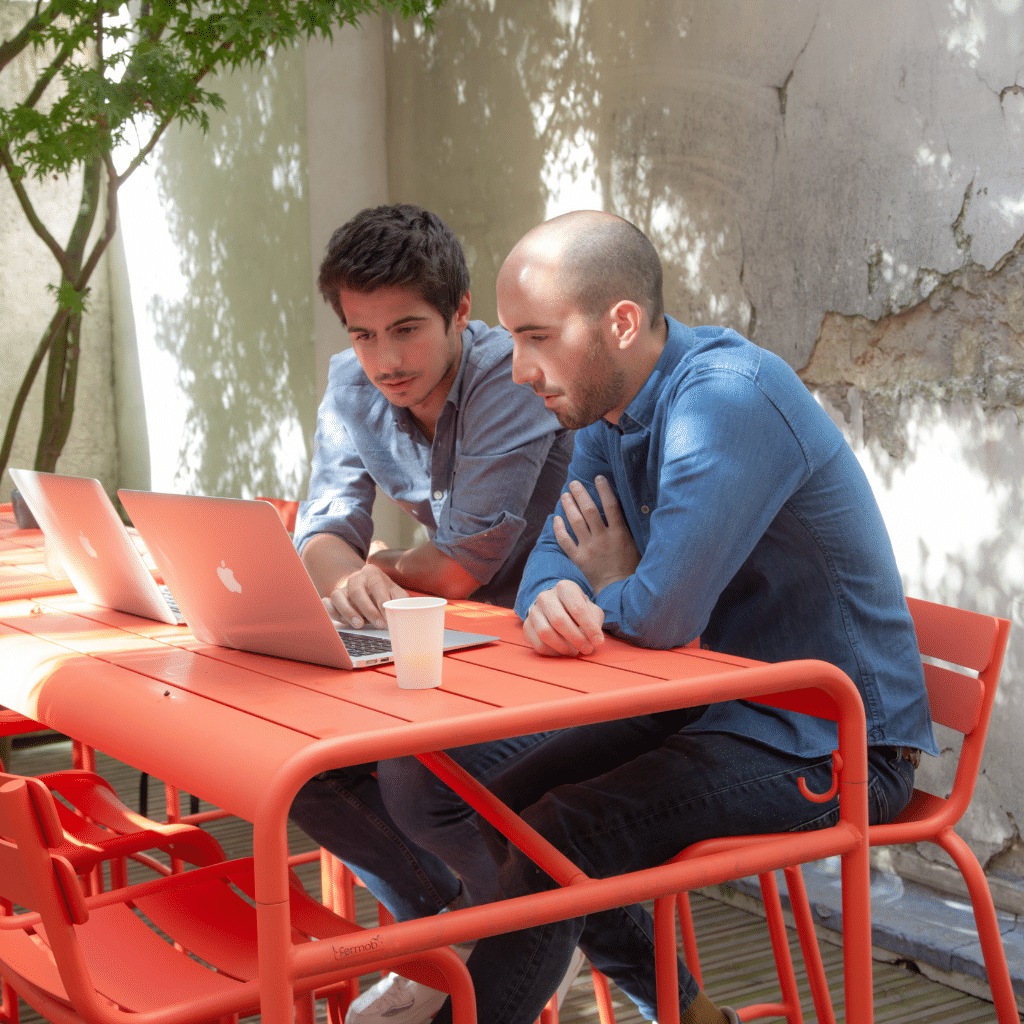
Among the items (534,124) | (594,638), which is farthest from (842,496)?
(534,124)

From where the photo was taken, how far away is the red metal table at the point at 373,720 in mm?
1069

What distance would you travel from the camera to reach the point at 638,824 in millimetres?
1544

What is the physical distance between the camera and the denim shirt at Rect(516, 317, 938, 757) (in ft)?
5.10

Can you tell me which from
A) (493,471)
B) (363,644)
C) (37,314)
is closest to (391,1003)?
(363,644)

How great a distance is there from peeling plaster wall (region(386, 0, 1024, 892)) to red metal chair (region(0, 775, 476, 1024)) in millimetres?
1891

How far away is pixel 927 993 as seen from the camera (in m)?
2.72

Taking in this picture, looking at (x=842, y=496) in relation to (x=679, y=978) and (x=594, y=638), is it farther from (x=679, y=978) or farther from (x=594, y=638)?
(x=679, y=978)

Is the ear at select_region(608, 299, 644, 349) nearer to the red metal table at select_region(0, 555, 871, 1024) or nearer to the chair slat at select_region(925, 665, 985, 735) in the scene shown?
the red metal table at select_region(0, 555, 871, 1024)

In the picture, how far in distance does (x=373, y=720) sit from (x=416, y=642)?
6.1 inches

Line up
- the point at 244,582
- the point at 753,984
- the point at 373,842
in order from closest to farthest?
the point at 244,582, the point at 373,842, the point at 753,984

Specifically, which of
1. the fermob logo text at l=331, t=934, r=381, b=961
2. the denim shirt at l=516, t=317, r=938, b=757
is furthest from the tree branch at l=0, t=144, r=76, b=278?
the fermob logo text at l=331, t=934, r=381, b=961

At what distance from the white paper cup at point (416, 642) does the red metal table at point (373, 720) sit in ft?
0.06

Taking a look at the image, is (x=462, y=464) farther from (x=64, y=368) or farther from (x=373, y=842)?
(x=64, y=368)

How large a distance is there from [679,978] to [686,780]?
0.27 metres
